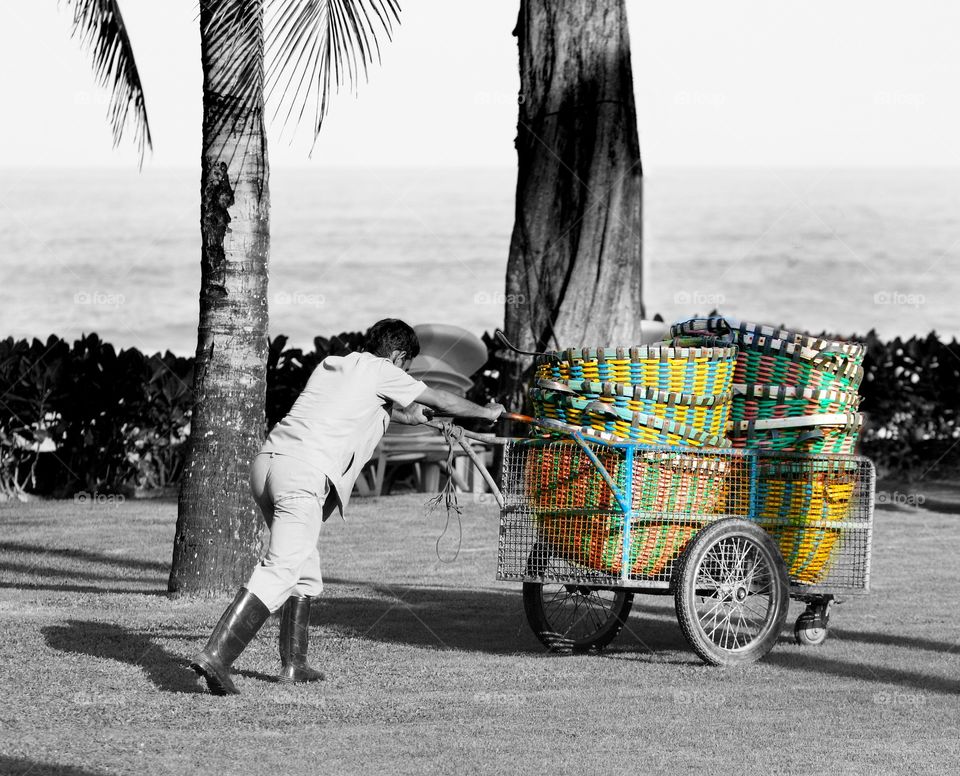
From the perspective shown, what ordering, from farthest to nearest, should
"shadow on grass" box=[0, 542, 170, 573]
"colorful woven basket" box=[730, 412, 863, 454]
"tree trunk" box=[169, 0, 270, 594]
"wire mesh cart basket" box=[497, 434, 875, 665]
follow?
"shadow on grass" box=[0, 542, 170, 573] → "tree trunk" box=[169, 0, 270, 594] → "colorful woven basket" box=[730, 412, 863, 454] → "wire mesh cart basket" box=[497, 434, 875, 665]

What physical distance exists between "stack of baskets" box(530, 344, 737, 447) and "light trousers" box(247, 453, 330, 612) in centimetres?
161

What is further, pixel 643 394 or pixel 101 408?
pixel 101 408

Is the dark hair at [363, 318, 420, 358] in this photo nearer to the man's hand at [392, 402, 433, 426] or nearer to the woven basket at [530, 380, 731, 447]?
the man's hand at [392, 402, 433, 426]

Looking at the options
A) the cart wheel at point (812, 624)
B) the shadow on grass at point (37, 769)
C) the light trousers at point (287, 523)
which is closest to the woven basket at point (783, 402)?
the cart wheel at point (812, 624)

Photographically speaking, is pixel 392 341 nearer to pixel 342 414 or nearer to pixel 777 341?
pixel 342 414

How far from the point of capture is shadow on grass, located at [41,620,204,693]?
7109 millimetres

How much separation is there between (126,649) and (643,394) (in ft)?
9.85

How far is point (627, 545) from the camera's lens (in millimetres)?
7582

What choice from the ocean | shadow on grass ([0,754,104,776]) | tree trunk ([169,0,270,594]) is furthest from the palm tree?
the ocean

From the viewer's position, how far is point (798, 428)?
8.18 meters


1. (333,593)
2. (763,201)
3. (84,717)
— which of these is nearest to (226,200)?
(333,593)

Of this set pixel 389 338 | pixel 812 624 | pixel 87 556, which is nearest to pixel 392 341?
pixel 389 338

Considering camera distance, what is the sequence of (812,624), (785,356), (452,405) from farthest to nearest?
(812,624) → (785,356) → (452,405)

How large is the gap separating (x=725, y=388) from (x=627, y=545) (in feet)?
3.59
